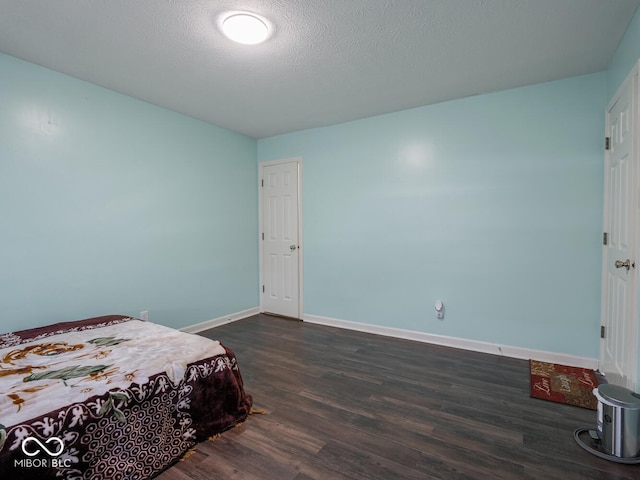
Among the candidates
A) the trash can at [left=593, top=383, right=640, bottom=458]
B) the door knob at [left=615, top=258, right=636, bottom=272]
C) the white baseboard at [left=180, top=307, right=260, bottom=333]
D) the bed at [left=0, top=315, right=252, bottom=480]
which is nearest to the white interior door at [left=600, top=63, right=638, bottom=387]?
the door knob at [left=615, top=258, right=636, bottom=272]

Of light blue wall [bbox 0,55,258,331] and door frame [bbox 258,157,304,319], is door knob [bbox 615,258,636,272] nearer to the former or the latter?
door frame [bbox 258,157,304,319]

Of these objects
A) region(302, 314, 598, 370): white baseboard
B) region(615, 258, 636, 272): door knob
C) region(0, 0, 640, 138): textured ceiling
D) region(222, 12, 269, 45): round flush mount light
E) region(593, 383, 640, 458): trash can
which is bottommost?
region(302, 314, 598, 370): white baseboard

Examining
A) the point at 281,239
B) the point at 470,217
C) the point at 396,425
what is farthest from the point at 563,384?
the point at 281,239

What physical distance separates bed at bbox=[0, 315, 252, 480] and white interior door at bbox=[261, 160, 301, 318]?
7.20 ft

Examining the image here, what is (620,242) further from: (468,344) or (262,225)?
(262,225)

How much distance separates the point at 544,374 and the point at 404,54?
278 centimetres

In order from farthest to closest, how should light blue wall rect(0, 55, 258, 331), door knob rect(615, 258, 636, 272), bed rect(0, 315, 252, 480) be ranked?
1. light blue wall rect(0, 55, 258, 331)
2. door knob rect(615, 258, 636, 272)
3. bed rect(0, 315, 252, 480)

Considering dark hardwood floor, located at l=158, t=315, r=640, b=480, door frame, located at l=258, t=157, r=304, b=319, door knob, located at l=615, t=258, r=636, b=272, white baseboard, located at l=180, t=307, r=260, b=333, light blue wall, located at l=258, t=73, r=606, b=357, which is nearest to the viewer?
dark hardwood floor, located at l=158, t=315, r=640, b=480

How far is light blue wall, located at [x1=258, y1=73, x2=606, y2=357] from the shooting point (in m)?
2.72

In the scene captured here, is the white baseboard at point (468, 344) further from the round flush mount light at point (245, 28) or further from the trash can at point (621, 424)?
the round flush mount light at point (245, 28)

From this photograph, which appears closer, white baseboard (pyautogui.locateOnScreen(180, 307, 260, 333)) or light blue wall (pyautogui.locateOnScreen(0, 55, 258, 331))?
light blue wall (pyautogui.locateOnScreen(0, 55, 258, 331))

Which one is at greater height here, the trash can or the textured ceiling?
the textured ceiling

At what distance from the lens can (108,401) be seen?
148 centimetres

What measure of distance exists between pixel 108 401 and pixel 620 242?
10.8ft
